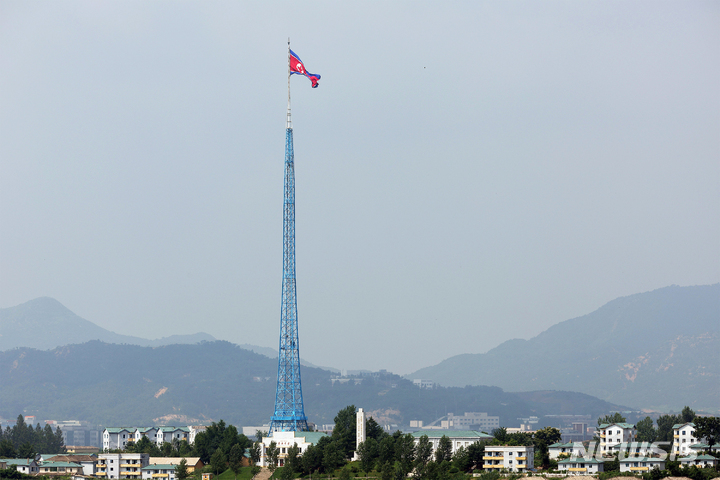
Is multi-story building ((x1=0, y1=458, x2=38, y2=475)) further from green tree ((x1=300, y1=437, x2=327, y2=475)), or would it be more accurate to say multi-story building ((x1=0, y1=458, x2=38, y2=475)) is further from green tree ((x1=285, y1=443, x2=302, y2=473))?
green tree ((x1=300, y1=437, x2=327, y2=475))

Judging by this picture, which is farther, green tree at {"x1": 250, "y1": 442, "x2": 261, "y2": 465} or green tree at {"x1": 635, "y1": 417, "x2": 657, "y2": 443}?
green tree at {"x1": 635, "y1": 417, "x2": 657, "y2": 443}

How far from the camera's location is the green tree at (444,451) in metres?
87.2

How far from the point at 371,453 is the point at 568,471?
1812 centimetres

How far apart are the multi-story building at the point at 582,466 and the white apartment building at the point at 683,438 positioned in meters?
12.7

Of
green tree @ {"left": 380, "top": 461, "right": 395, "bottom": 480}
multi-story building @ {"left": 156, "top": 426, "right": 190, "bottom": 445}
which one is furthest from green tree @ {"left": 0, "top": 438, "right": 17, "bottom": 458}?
green tree @ {"left": 380, "top": 461, "right": 395, "bottom": 480}

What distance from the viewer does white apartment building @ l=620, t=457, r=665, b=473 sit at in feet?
265

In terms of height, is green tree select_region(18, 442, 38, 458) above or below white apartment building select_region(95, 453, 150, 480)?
above

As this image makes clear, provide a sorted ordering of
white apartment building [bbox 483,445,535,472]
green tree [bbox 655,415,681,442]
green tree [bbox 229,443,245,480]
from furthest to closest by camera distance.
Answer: green tree [bbox 655,415,681,442]
green tree [bbox 229,443,245,480]
white apartment building [bbox 483,445,535,472]

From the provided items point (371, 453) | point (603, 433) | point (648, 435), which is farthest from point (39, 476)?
point (648, 435)

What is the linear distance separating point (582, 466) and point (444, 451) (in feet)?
44.0

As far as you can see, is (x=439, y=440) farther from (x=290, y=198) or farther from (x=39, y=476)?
(x=39, y=476)

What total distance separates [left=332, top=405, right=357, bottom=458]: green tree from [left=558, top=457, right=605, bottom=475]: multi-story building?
2096 centimetres

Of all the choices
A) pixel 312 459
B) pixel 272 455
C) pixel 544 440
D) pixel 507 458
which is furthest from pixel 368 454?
pixel 544 440

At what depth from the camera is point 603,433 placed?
97.9m
